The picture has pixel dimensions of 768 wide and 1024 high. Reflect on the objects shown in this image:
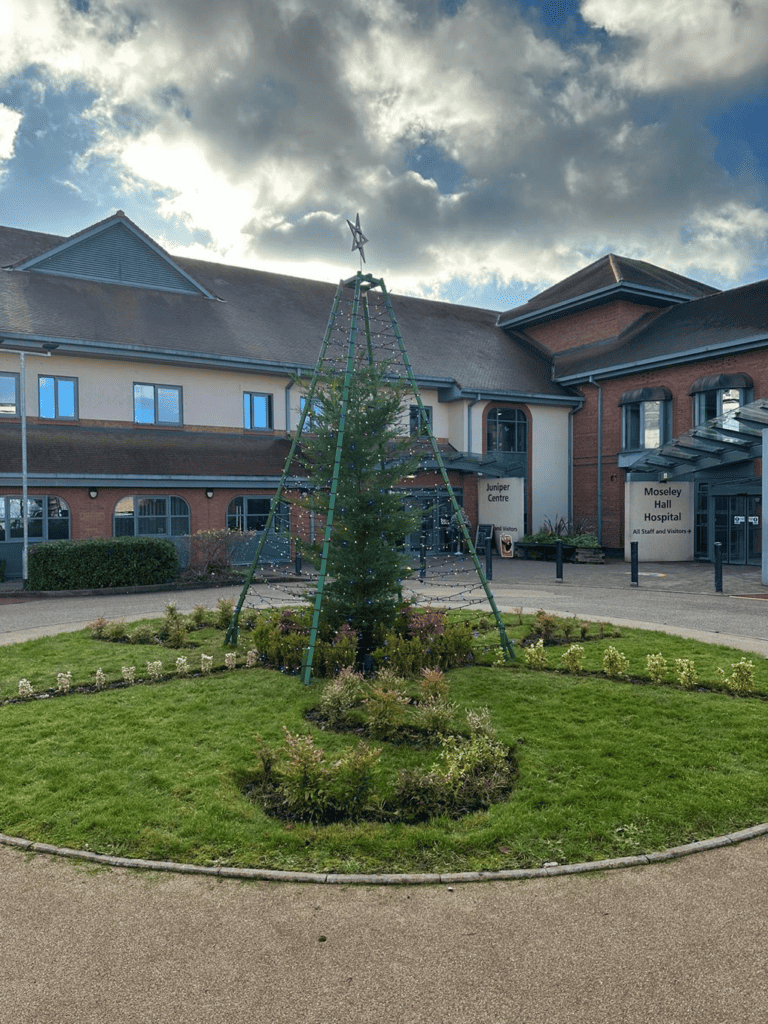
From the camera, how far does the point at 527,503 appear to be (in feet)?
99.9

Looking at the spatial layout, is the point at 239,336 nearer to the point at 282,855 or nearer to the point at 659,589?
the point at 659,589

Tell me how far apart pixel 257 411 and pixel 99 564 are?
901 centimetres

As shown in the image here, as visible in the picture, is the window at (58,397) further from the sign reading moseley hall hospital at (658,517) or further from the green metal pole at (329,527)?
the sign reading moseley hall hospital at (658,517)

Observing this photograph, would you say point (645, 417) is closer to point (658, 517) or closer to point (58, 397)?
point (658, 517)

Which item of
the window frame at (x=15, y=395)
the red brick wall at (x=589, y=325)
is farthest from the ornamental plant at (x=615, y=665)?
the red brick wall at (x=589, y=325)

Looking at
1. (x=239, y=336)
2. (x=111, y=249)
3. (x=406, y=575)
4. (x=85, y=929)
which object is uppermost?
(x=111, y=249)

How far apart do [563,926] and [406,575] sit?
6550mm

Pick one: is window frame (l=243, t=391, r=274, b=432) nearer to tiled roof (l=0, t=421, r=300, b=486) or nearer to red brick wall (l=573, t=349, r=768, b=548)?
tiled roof (l=0, t=421, r=300, b=486)

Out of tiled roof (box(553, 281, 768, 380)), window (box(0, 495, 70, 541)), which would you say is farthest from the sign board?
window (box(0, 495, 70, 541))

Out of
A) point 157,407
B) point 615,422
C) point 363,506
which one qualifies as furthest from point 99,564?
point 615,422

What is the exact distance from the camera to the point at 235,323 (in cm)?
2645

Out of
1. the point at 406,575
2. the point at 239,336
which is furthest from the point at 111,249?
the point at 406,575

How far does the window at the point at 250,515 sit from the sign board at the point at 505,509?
843 cm

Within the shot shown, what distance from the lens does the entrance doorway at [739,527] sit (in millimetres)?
24594
